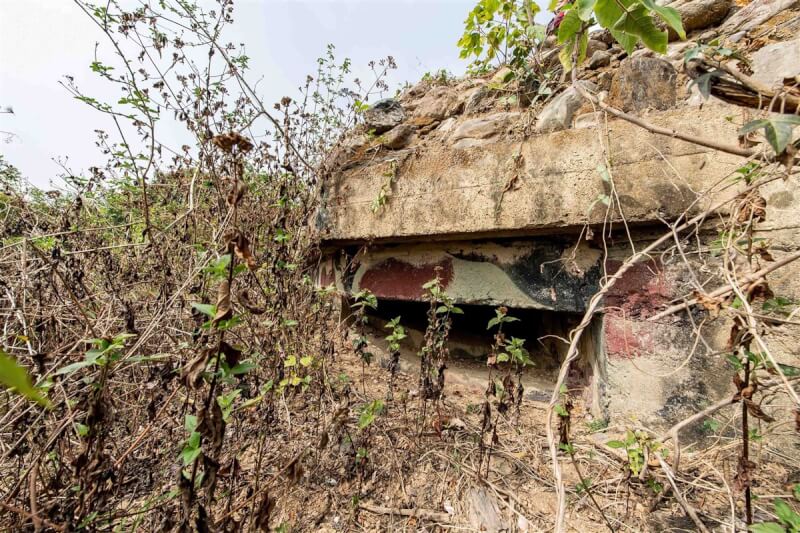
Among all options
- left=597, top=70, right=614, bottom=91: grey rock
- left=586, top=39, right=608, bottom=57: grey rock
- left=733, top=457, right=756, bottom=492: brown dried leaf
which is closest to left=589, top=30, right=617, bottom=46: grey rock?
left=586, top=39, right=608, bottom=57: grey rock

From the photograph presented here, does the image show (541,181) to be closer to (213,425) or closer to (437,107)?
(437,107)

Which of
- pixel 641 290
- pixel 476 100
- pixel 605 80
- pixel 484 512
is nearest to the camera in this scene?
pixel 484 512

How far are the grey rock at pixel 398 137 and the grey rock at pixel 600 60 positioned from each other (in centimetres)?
107

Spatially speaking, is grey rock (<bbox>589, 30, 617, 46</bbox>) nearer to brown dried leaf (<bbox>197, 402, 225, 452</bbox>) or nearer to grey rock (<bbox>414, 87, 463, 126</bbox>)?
grey rock (<bbox>414, 87, 463, 126</bbox>)

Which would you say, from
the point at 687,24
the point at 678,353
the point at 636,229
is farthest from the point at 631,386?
the point at 687,24

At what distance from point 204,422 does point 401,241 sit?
133 centimetres

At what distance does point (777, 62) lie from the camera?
4.56 feet

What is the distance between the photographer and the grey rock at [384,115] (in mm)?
2367

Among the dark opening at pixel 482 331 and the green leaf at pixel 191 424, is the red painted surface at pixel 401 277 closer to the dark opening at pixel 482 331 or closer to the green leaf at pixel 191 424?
the dark opening at pixel 482 331

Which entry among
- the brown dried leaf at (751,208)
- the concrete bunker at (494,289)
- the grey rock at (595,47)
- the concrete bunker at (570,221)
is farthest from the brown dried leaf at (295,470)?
the grey rock at (595,47)

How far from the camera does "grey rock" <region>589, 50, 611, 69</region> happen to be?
2031 mm

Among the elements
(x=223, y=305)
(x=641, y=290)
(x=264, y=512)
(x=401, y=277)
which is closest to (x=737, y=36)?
(x=641, y=290)

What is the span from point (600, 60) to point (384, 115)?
4.19ft

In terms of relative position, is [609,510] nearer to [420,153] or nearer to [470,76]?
[420,153]
